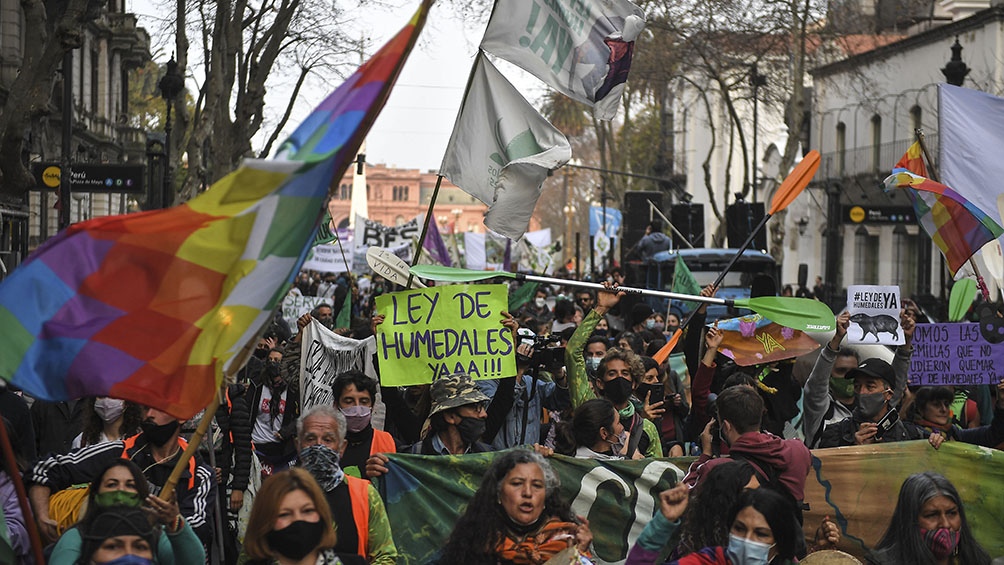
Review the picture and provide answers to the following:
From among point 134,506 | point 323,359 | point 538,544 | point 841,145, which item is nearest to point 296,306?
point 323,359

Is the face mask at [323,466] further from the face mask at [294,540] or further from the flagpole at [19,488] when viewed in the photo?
the flagpole at [19,488]

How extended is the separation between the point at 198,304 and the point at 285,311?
48.5 feet

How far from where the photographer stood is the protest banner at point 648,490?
285 inches

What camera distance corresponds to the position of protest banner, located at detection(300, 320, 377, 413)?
9.02 metres

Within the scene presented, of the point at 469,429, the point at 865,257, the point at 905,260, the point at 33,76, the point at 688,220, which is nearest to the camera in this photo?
the point at 469,429

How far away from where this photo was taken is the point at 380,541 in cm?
569

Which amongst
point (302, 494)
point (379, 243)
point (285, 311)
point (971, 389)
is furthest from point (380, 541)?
point (379, 243)

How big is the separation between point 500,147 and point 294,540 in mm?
5131

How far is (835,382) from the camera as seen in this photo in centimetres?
865

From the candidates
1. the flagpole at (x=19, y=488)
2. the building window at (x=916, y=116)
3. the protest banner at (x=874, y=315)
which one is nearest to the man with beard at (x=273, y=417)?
the protest banner at (x=874, y=315)

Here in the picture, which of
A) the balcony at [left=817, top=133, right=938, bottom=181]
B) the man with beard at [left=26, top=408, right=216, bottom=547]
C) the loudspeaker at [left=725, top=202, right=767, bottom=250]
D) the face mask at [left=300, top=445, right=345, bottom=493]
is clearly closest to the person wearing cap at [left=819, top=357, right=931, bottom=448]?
the face mask at [left=300, top=445, right=345, bottom=493]

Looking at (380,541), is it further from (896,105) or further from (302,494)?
(896,105)

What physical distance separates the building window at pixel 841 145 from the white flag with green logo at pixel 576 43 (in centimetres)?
3773

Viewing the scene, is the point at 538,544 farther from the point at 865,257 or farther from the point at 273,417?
the point at 865,257
